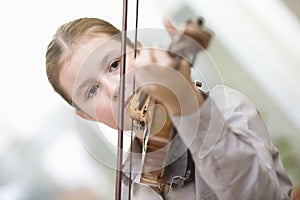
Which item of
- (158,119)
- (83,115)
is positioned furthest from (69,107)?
(158,119)

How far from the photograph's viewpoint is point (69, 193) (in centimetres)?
74

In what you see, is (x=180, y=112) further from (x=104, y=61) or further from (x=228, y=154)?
(x=104, y=61)

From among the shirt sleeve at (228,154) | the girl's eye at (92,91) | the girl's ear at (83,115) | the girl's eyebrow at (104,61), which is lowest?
the girl's ear at (83,115)

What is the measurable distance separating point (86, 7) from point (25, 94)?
0.54 ft

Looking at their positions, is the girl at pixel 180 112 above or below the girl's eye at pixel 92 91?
above

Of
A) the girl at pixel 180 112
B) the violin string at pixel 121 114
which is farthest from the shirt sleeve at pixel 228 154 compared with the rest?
the violin string at pixel 121 114

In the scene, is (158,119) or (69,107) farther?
(69,107)

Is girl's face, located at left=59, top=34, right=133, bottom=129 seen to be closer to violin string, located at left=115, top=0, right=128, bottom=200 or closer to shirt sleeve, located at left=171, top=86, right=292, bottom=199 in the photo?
violin string, located at left=115, top=0, right=128, bottom=200

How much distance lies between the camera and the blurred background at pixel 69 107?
0.71 m

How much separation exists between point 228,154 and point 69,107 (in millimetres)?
276

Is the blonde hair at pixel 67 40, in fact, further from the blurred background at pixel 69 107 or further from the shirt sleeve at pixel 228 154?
the shirt sleeve at pixel 228 154

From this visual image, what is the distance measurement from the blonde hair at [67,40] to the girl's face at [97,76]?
0.01 meters

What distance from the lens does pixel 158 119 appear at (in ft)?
2.02

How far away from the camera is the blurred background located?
2.32ft
